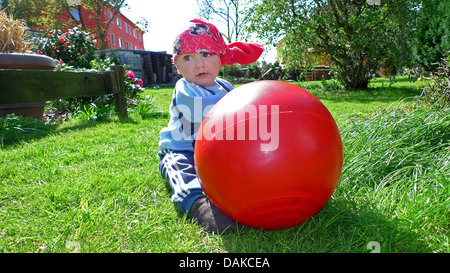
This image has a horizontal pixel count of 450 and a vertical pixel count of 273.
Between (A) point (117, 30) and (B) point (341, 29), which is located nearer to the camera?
(B) point (341, 29)

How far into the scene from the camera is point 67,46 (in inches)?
316

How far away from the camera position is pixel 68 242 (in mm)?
1728

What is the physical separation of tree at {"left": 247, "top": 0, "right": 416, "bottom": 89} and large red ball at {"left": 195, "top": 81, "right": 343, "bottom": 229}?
9.51m

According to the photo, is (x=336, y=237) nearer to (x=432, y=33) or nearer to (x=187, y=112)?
(x=187, y=112)

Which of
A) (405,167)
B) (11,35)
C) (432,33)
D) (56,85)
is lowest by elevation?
(405,167)

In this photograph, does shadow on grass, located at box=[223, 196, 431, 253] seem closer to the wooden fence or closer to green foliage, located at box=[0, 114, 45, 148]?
green foliage, located at box=[0, 114, 45, 148]

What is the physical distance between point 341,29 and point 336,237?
10.3 meters

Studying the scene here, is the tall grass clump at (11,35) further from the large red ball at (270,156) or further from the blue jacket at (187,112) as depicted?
the large red ball at (270,156)

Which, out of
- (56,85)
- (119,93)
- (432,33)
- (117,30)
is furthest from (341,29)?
(117,30)

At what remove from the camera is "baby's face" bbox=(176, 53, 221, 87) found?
2613 millimetres

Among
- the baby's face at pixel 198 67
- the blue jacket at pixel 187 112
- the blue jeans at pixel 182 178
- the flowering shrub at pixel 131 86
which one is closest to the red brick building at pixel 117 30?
the flowering shrub at pixel 131 86

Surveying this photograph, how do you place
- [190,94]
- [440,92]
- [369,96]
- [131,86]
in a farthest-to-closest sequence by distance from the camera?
[369,96] < [131,86] < [440,92] < [190,94]

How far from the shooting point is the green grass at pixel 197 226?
68.0 inches

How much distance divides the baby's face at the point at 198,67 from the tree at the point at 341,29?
28.1 ft
